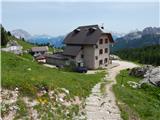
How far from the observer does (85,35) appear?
66375mm

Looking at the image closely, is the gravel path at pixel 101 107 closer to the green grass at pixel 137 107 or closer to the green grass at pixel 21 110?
the green grass at pixel 137 107

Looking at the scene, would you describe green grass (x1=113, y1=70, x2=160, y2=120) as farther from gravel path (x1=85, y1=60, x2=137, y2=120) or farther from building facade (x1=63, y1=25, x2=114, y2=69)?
building facade (x1=63, y1=25, x2=114, y2=69)

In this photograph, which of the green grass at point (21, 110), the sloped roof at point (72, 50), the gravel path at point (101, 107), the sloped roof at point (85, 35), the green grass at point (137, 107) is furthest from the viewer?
the sloped roof at point (72, 50)

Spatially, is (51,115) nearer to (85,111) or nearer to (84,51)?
(85,111)

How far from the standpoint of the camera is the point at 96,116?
64.2 feet

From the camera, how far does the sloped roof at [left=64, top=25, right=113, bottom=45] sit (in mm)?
63719

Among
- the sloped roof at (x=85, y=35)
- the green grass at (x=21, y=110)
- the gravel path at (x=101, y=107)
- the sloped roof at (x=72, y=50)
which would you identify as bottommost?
the gravel path at (x=101, y=107)

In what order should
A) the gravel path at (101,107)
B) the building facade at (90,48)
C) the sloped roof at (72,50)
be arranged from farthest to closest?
the sloped roof at (72,50)
the building facade at (90,48)
the gravel path at (101,107)

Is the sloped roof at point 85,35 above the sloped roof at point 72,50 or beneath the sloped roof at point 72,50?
above

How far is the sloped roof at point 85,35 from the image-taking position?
6372 cm

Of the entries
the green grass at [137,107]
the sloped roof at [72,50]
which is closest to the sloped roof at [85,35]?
the sloped roof at [72,50]

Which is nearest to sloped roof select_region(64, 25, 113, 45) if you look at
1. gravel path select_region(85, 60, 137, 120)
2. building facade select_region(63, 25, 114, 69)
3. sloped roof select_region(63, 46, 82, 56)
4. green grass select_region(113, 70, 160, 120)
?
building facade select_region(63, 25, 114, 69)

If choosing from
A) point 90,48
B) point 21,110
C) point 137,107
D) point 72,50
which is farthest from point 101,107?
point 72,50

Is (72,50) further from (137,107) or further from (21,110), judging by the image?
(21,110)
